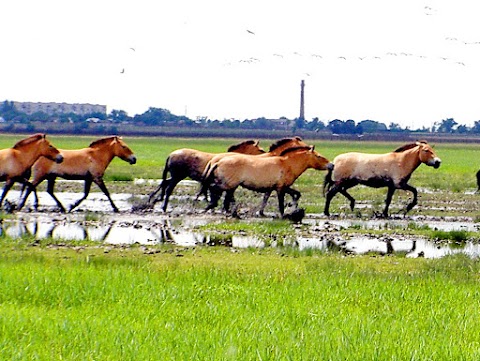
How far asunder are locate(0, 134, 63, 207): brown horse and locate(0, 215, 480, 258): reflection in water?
2555mm

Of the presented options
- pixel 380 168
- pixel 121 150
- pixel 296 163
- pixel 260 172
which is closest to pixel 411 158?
pixel 380 168

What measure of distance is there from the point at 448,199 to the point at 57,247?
53.3 ft

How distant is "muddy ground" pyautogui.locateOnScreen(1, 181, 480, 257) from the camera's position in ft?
54.1

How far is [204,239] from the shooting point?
16.8 meters

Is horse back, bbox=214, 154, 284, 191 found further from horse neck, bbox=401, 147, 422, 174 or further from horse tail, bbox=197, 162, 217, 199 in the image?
horse neck, bbox=401, 147, 422, 174

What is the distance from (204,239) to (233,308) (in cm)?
744

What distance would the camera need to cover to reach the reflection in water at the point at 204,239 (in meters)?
15.9

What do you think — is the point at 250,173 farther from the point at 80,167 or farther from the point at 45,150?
the point at 45,150

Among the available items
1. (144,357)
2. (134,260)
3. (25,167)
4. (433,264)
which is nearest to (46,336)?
(144,357)

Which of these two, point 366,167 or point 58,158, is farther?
point 366,167

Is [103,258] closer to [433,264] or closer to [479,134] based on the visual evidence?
[433,264]

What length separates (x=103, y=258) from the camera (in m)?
13.0

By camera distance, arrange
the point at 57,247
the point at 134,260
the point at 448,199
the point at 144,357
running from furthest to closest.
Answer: the point at 448,199 → the point at 57,247 → the point at 134,260 → the point at 144,357

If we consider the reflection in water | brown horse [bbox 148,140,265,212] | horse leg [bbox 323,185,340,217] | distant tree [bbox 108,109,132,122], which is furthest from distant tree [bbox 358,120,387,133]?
the reflection in water
